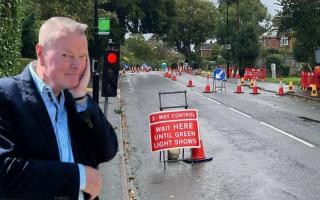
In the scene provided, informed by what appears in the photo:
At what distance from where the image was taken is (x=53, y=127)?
8.05 ft

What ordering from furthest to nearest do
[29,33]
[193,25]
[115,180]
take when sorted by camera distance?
[193,25]
[29,33]
[115,180]

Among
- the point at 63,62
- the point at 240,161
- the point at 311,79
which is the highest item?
the point at 63,62

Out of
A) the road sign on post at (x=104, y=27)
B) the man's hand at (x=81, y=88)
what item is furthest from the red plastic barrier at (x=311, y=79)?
the man's hand at (x=81, y=88)

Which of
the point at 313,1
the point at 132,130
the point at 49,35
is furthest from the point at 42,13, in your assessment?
the point at 49,35

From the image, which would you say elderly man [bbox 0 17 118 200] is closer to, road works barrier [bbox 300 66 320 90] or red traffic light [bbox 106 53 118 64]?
red traffic light [bbox 106 53 118 64]

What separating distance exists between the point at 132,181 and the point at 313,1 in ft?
76.3

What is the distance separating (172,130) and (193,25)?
93810 millimetres

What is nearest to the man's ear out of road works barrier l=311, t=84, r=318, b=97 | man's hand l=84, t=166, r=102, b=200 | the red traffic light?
man's hand l=84, t=166, r=102, b=200

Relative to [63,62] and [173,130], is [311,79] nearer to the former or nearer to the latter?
[173,130]

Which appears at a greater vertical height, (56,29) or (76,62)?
(56,29)

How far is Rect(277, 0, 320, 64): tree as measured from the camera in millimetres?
29531

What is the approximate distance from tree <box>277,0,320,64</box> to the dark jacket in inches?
1098

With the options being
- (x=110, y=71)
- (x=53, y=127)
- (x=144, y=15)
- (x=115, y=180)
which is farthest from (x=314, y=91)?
(x=144, y=15)

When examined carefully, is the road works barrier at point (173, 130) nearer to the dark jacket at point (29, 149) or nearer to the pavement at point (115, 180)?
the pavement at point (115, 180)
